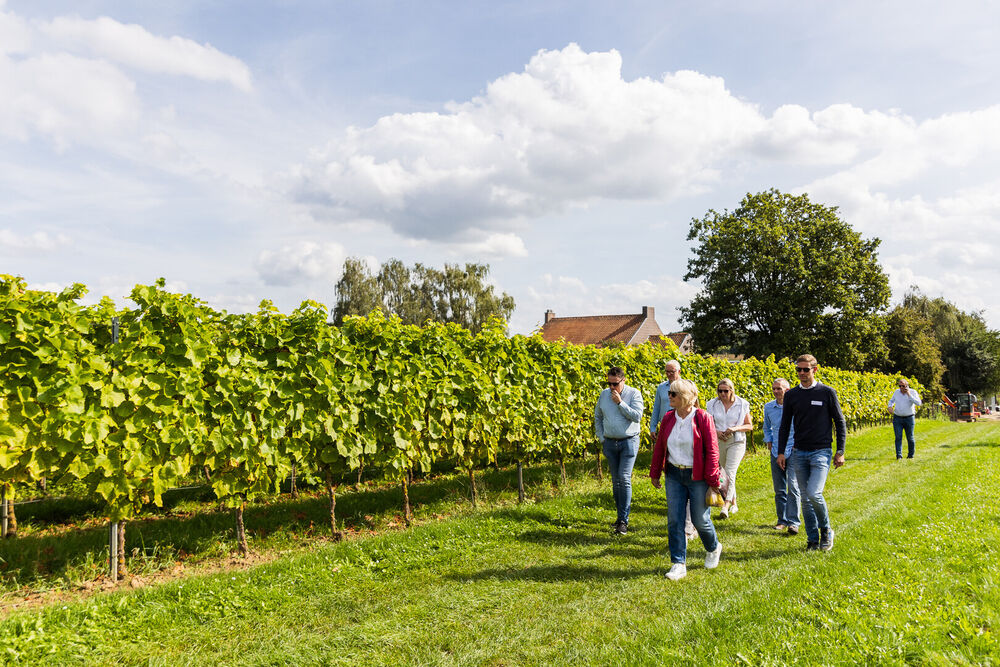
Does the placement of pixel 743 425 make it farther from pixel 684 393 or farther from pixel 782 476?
pixel 684 393

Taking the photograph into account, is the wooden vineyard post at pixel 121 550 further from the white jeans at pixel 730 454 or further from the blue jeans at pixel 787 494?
the blue jeans at pixel 787 494

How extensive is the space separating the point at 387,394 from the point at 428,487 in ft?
10.7

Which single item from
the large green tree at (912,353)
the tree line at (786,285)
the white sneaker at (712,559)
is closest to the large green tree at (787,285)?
the tree line at (786,285)

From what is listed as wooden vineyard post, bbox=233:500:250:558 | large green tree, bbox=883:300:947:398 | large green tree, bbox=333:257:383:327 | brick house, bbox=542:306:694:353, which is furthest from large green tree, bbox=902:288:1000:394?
wooden vineyard post, bbox=233:500:250:558

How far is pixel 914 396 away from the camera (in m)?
14.7

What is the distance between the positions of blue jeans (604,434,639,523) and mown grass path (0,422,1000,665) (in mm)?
381

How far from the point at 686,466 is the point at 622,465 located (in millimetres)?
1668

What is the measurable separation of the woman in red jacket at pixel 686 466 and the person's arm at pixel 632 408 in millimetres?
1259

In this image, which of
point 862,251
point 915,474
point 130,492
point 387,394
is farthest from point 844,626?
point 862,251

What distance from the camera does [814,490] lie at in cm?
623

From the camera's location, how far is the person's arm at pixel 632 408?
7113 millimetres

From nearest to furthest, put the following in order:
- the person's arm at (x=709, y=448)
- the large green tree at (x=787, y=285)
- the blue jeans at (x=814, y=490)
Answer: the person's arm at (x=709, y=448) → the blue jeans at (x=814, y=490) → the large green tree at (x=787, y=285)

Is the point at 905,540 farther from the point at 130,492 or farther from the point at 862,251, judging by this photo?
the point at 862,251

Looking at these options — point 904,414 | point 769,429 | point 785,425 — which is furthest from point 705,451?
point 904,414
